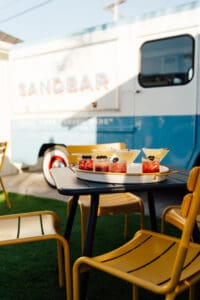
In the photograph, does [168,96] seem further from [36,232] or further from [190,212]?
[190,212]

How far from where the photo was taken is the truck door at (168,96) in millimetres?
3496

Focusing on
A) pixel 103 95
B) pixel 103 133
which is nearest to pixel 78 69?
pixel 103 95

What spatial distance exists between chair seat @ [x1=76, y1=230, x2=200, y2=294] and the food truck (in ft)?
7.07

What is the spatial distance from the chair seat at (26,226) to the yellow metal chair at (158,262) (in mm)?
375

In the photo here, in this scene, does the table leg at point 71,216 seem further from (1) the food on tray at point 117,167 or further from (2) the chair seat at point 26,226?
(1) the food on tray at point 117,167

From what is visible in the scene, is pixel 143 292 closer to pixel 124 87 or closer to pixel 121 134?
pixel 121 134

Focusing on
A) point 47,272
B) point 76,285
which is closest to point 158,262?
point 76,285

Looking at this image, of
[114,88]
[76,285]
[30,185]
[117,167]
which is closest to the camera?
[76,285]

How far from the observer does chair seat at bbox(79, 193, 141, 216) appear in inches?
83.4

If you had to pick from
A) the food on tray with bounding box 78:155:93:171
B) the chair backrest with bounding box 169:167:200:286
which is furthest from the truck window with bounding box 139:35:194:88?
the chair backrest with bounding box 169:167:200:286

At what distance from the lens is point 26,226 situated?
175cm

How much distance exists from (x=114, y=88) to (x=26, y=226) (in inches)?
103

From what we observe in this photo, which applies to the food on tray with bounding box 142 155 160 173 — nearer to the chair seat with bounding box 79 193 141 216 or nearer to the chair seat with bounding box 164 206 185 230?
the chair seat with bounding box 164 206 185 230

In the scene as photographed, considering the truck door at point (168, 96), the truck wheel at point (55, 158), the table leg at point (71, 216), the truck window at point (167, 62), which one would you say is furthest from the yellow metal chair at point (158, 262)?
the truck wheel at point (55, 158)
